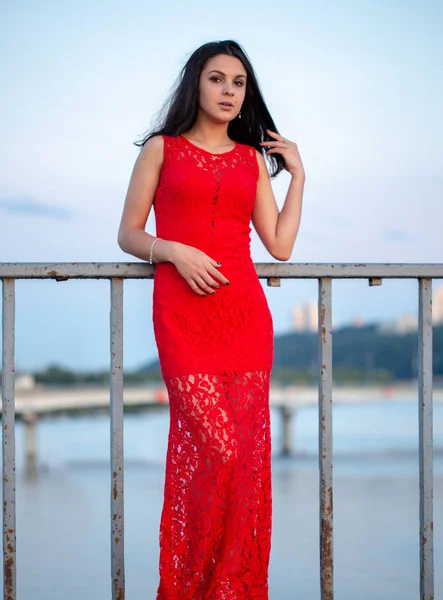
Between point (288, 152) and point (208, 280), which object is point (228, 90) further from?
point (208, 280)

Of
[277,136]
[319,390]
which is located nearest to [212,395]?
[319,390]

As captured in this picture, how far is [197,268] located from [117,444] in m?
0.51

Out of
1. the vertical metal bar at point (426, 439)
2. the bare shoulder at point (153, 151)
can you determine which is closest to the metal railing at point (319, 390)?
the vertical metal bar at point (426, 439)

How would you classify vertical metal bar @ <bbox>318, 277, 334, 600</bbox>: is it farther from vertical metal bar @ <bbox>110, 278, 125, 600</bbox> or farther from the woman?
vertical metal bar @ <bbox>110, 278, 125, 600</bbox>

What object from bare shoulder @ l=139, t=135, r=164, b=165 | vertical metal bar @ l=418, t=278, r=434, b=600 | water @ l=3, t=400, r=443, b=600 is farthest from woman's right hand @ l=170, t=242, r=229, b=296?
water @ l=3, t=400, r=443, b=600

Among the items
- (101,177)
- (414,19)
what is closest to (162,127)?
(101,177)

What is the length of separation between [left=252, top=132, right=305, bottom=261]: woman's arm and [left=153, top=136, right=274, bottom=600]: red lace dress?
135 millimetres

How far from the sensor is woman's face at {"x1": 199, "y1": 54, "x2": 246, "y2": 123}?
2.06m

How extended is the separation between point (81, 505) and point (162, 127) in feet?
68.8

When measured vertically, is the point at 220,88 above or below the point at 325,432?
above

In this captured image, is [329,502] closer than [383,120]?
Yes

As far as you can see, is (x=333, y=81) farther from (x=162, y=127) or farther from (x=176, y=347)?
(x=176, y=347)

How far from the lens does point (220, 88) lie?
6.76 ft

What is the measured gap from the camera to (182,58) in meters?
2.17
